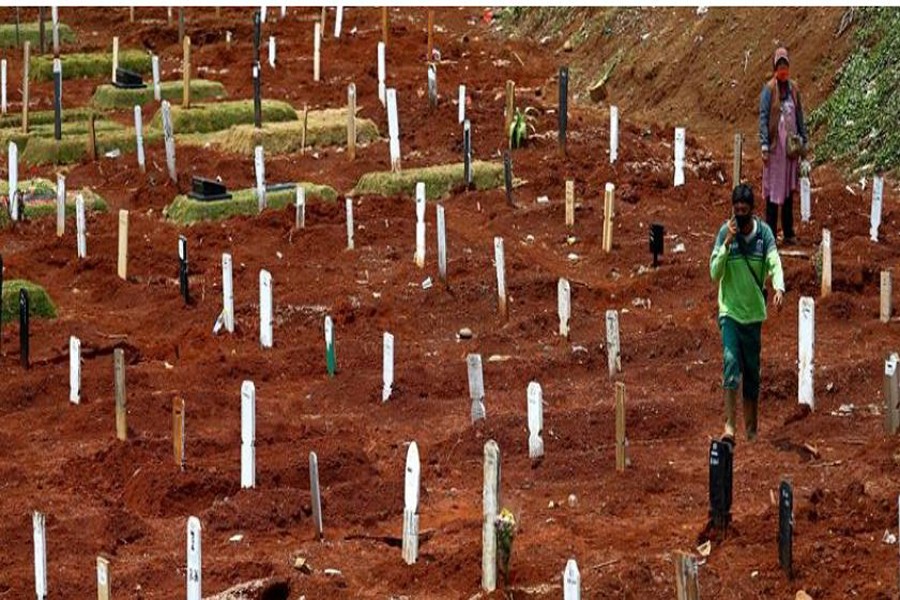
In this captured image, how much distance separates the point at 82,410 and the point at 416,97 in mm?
14275

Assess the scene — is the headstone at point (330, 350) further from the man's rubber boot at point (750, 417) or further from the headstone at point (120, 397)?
the man's rubber boot at point (750, 417)

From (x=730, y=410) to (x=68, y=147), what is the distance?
15.7m

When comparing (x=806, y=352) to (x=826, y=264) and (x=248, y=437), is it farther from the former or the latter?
(x=248, y=437)

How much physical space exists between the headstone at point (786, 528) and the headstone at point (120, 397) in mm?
5408

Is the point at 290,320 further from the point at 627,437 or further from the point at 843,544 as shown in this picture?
the point at 843,544

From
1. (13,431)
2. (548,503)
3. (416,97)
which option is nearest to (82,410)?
(13,431)

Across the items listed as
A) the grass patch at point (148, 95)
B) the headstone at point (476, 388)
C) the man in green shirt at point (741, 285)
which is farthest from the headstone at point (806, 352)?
the grass patch at point (148, 95)

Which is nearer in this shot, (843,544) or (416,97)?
(843,544)

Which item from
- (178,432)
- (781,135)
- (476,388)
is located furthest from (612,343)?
(781,135)

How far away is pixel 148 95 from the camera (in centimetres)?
3266

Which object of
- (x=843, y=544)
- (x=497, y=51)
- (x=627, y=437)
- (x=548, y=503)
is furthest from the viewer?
(x=497, y=51)

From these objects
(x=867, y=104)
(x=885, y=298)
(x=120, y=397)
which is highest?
(x=867, y=104)

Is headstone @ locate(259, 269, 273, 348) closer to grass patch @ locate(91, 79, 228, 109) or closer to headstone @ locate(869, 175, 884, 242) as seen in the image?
headstone @ locate(869, 175, 884, 242)

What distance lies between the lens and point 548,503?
1436 centimetres
